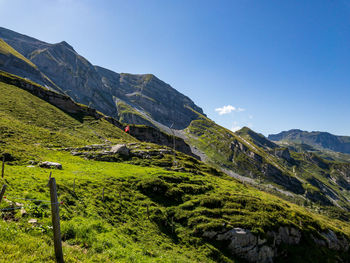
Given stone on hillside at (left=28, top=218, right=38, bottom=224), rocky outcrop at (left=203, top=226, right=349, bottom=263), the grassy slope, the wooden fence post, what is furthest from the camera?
rocky outcrop at (left=203, top=226, right=349, bottom=263)

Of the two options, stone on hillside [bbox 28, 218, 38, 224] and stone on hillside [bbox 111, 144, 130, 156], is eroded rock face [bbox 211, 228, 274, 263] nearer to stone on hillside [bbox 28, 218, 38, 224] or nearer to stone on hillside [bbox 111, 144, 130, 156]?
stone on hillside [bbox 28, 218, 38, 224]

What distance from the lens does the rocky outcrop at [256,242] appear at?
2748 centimetres

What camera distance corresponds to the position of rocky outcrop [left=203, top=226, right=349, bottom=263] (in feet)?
90.2

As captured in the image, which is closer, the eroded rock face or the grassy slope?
the grassy slope

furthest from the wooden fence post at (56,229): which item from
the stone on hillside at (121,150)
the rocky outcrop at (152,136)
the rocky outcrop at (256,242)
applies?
the rocky outcrop at (152,136)

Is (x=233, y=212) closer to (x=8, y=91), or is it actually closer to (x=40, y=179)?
(x=40, y=179)

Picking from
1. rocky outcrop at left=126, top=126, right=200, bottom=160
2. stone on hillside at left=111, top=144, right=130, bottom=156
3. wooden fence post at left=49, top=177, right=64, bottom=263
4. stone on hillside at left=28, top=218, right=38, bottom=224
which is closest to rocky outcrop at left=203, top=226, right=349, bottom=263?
stone on hillside at left=28, top=218, right=38, bottom=224

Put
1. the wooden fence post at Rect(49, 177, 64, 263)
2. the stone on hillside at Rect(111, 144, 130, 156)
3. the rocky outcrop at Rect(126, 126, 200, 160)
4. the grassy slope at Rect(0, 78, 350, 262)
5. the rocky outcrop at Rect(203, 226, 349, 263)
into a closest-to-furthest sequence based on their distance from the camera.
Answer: the wooden fence post at Rect(49, 177, 64, 263) → the grassy slope at Rect(0, 78, 350, 262) → the rocky outcrop at Rect(203, 226, 349, 263) → the stone on hillside at Rect(111, 144, 130, 156) → the rocky outcrop at Rect(126, 126, 200, 160)

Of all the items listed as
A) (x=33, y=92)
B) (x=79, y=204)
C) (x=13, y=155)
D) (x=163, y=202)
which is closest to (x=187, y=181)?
(x=163, y=202)

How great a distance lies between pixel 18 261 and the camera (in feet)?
28.7

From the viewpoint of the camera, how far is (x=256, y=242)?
29.3 m

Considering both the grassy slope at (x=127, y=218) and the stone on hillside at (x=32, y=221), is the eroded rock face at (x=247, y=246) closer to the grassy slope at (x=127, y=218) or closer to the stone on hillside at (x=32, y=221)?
the grassy slope at (x=127, y=218)

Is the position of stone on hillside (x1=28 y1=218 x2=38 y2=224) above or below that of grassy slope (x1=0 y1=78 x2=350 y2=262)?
above

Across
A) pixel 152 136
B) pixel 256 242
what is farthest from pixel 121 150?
pixel 152 136
